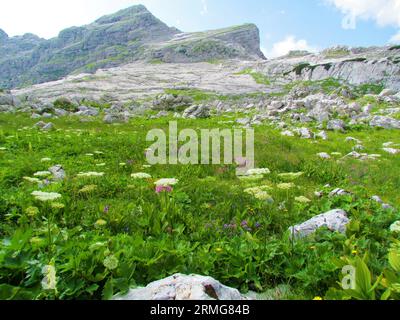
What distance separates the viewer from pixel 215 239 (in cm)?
555

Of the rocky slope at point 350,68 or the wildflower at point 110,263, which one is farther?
the rocky slope at point 350,68

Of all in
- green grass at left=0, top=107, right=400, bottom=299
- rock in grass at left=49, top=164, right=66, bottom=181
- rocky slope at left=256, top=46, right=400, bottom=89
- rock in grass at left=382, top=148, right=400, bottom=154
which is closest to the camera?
green grass at left=0, top=107, right=400, bottom=299

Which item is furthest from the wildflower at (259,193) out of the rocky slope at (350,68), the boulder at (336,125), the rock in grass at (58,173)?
the rocky slope at (350,68)

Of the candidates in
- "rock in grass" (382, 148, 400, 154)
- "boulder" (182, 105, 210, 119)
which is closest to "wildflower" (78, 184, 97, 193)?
"rock in grass" (382, 148, 400, 154)

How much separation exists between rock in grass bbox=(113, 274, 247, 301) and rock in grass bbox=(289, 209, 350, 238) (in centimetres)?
245

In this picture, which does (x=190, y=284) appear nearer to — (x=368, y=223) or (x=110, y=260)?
(x=110, y=260)

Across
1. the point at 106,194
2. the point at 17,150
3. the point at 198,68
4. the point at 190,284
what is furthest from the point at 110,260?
the point at 198,68

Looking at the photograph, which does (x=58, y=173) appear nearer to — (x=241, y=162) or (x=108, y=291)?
(x=241, y=162)

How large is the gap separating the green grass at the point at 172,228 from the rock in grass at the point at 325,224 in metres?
0.27

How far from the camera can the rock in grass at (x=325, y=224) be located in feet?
18.3

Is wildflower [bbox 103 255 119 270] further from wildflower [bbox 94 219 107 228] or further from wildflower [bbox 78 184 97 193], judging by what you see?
wildflower [bbox 78 184 97 193]

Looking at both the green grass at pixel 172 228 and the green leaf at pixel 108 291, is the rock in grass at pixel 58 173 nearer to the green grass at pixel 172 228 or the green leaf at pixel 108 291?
the green grass at pixel 172 228

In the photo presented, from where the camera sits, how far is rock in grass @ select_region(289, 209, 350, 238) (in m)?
5.58

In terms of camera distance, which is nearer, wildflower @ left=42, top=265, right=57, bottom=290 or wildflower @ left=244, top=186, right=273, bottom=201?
wildflower @ left=42, top=265, right=57, bottom=290
